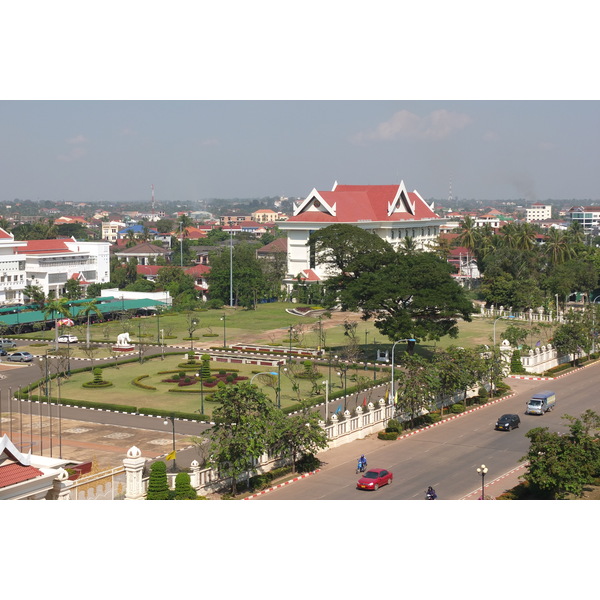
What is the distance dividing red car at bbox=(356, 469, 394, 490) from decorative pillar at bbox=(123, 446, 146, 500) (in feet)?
26.0

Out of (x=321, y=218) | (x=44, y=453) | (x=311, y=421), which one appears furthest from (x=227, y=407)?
(x=321, y=218)

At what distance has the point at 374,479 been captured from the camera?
33.2m

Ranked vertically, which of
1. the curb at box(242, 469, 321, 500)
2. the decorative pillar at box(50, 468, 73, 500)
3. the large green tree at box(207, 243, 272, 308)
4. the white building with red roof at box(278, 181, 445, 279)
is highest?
the white building with red roof at box(278, 181, 445, 279)

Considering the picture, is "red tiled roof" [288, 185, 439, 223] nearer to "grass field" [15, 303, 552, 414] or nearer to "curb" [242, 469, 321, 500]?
"grass field" [15, 303, 552, 414]

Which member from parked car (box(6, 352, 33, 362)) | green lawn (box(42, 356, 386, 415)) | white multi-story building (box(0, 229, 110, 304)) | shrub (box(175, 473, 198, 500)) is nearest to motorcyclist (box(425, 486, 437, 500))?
shrub (box(175, 473, 198, 500))

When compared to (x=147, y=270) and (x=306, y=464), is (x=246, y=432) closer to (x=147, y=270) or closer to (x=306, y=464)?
(x=306, y=464)

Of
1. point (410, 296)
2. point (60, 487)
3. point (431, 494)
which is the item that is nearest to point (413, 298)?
point (410, 296)

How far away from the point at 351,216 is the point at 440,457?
224 ft

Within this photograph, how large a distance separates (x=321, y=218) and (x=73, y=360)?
4751 cm

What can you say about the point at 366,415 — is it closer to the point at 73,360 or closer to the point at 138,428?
the point at 138,428

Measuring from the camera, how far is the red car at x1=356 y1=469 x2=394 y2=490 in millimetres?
33031

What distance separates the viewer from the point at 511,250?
301 ft

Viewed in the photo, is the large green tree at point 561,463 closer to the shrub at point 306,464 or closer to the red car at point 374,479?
the red car at point 374,479

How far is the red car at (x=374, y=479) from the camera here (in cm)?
3303
